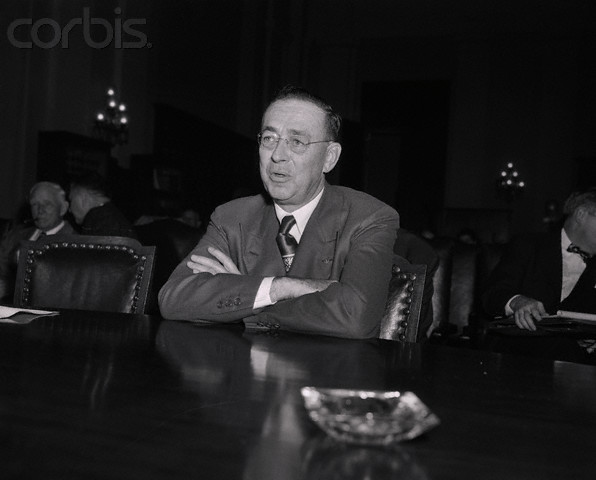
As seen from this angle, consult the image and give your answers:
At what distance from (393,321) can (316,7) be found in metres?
12.3

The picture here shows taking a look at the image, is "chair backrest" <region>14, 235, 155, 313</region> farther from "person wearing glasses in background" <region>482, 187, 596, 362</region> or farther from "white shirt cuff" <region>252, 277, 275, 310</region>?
"person wearing glasses in background" <region>482, 187, 596, 362</region>

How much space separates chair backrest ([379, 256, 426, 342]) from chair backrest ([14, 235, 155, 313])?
79 centimetres

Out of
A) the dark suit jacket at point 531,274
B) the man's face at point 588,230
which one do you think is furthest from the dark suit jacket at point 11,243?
the man's face at point 588,230

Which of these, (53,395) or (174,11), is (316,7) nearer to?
(174,11)

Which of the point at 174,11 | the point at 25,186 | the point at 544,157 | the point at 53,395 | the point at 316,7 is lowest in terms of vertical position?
the point at 53,395

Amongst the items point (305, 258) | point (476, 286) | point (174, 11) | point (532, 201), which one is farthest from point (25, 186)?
point (532, 201)

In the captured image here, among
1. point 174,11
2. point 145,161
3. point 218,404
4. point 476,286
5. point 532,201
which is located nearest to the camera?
point 218,404

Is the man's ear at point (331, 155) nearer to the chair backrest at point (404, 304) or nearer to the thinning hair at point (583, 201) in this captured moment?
the chair backrest at point (404, 304)

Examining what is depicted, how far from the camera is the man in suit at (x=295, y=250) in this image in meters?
1.86

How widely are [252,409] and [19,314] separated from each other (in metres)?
1.09

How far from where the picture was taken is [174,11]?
10742 millimetres

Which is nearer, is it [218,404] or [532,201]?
[218,404]

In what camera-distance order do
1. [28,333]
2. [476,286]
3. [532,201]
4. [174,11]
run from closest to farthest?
1. [28,333]
2. [476,286]
3. [174,11]
4. [532,201]

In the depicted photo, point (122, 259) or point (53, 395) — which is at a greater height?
point (122, 259)
